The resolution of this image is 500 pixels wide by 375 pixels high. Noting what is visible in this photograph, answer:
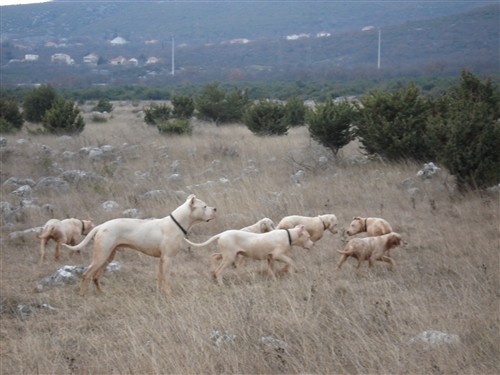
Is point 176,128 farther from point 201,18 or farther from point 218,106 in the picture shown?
point 201,18

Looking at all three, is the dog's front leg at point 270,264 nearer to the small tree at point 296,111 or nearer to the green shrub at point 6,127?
the green shrub at point 6,127

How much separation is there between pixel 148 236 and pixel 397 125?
9.05m

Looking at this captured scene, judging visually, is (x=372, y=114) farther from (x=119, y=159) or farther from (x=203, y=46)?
(x=203, y=46)

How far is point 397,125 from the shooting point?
1614cm

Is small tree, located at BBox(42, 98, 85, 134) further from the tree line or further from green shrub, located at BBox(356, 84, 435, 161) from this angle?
green shrub, located at BBox(356, 84, 435, 161)

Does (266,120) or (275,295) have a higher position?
(275,295)

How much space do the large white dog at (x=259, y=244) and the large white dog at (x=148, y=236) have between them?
226 millimetres

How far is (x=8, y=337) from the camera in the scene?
6746mm

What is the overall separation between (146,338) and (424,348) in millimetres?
2243

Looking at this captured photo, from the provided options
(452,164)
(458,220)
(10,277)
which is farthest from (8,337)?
(452,164)

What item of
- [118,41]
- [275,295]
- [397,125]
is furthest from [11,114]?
[118,41]

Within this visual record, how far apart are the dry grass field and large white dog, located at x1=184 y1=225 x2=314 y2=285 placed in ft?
0.77

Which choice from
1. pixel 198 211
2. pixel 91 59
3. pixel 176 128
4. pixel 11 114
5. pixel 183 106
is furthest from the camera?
pixel 91 59

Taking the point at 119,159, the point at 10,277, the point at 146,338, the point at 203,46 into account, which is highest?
the point at 146,338
